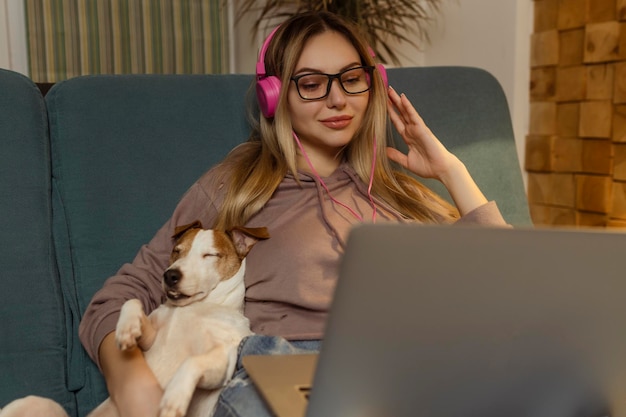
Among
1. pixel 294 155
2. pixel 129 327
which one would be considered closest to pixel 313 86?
pixel 294 155

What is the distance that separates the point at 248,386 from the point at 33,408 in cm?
47

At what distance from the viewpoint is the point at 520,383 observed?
768 millimetres

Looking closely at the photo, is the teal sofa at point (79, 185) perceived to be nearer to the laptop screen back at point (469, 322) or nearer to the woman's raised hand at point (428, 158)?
the woman's raised hand at point (428, 158)

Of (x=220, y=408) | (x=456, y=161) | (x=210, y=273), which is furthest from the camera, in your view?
(x=456, y=161)

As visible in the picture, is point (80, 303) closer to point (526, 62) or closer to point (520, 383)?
point (520, 383)

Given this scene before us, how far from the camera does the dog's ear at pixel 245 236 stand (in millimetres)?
1455

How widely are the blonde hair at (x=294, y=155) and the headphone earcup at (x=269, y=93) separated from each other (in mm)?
13

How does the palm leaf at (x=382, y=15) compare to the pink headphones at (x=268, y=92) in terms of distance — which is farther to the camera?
the palm leaf at (x=382, y=15)

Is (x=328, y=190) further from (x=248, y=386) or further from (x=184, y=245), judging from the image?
(x=248, y=386)

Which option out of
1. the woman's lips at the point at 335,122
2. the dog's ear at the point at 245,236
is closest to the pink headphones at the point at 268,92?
the woman's lips at the point at 335,122

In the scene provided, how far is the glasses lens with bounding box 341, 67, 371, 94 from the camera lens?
5.27ft

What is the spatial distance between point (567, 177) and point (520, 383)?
1727 millimetres

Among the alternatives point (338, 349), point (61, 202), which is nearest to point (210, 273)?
point (61, 202)

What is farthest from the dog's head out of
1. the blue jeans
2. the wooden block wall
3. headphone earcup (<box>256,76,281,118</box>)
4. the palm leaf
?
the palm leaf
